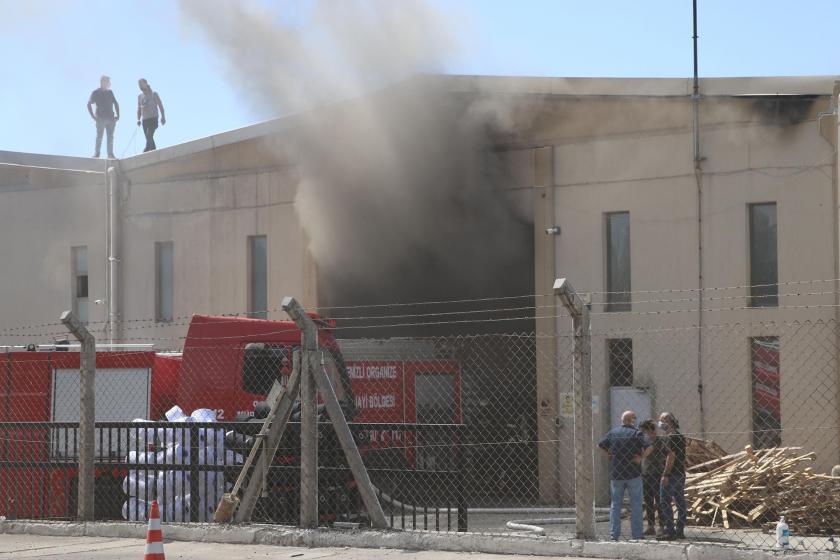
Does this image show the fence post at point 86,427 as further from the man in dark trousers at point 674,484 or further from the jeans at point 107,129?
the jeans at point 107,129

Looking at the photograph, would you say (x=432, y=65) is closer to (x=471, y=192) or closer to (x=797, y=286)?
(x=471, y=192)

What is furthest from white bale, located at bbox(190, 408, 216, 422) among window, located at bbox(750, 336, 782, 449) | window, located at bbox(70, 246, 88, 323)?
window, located at bbox(70, 246, 88, 323)

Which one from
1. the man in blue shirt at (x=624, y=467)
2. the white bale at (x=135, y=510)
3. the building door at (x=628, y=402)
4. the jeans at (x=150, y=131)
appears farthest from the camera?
the jeans at (x=150, y=131)

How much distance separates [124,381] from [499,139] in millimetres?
9464

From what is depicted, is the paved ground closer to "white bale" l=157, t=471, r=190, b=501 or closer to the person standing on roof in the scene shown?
"white bale" l=157, t=471, r=190, b=501

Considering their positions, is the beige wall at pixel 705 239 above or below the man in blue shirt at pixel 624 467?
above

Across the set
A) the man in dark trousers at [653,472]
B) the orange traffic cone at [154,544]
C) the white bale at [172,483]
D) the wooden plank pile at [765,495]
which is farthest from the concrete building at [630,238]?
the orange traffic cone at [154,544]

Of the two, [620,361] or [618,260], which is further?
[618,260]

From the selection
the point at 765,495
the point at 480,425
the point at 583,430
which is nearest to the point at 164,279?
the point at 480,425

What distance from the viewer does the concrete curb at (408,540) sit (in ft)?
32.4

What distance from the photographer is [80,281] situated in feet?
93.7

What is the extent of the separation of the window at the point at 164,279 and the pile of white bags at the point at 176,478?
13.9 meters

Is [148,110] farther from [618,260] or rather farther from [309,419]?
[309,419]

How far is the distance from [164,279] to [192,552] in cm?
1651
